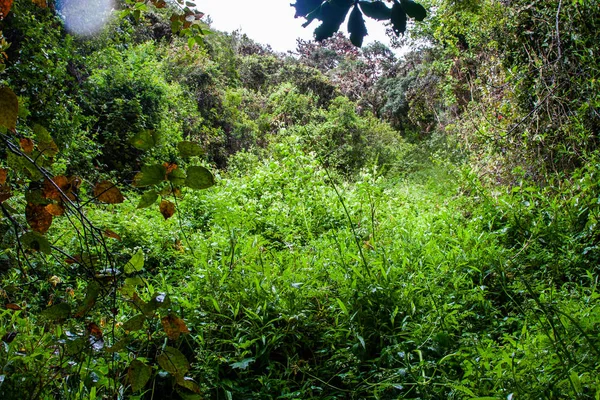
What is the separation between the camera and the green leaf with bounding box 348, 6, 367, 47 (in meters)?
0.78

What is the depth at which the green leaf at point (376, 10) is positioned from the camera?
764mm

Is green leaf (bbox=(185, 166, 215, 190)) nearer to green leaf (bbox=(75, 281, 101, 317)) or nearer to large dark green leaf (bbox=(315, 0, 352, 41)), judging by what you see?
green leaf (bbox=(75, 281, 101, 317))

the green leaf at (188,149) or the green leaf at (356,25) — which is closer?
the green leaf at (188,149)

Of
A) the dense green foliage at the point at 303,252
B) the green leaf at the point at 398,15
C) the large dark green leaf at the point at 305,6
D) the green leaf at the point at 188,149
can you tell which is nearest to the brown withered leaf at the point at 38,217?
the dense green foliage at the point at 303,252

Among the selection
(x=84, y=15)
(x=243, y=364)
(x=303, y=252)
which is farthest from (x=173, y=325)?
(x=84, y=15)

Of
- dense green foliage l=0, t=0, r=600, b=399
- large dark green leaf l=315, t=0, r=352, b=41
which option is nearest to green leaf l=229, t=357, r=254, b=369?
dense green foliage l=0, t=0, r=600, b=399

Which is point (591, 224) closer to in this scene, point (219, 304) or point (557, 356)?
point (557, 356)

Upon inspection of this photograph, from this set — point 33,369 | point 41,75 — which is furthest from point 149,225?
point 41,75

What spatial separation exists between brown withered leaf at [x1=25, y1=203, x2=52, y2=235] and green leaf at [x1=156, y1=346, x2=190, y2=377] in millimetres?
274

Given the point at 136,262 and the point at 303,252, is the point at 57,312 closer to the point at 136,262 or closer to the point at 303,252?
the point at 136,262

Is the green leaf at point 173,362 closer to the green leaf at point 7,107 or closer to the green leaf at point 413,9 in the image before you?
the green leaf at point 7,107

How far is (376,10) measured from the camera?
76 cm

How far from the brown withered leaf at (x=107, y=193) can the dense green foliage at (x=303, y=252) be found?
12 millimetres

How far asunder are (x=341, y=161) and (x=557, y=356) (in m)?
8.00
